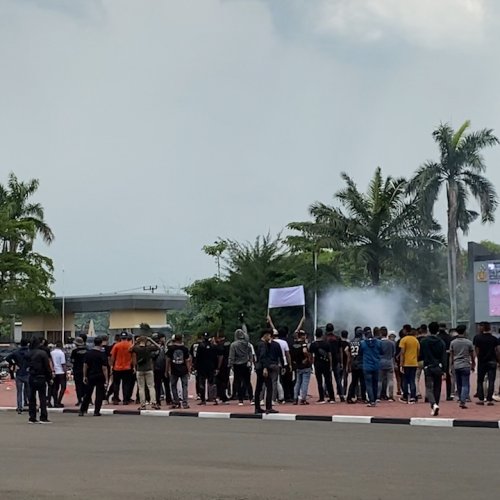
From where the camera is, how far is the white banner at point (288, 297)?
35.1m

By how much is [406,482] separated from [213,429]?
7273 mm

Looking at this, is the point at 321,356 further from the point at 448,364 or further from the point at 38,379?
the point at 38,379

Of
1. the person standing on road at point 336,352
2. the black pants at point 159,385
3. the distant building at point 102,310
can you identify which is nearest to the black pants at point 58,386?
the black pants at point 159,385

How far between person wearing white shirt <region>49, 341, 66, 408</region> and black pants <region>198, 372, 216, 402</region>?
3423mm

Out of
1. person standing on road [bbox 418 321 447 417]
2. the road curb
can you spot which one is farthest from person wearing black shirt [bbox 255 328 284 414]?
person standing on road [bbox 418 321 447 417]

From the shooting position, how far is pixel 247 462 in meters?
11.8

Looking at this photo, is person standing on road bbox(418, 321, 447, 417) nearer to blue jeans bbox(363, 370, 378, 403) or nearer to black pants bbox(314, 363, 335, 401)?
blue jeans bbox(363, 370, 378, 403)

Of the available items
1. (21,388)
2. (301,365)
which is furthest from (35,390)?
(301,365)

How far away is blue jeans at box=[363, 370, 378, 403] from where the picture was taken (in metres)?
20.5

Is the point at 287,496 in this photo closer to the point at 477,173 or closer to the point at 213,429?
the point at 213,429

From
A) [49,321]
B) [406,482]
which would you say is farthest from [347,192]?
[406,482]

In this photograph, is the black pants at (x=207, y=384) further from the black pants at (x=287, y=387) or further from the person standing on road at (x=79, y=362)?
the person standing on road at (x=79, y=362)

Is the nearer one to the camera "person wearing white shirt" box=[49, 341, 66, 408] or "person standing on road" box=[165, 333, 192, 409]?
"person standing on road" box=[165, 333, 192, 409]

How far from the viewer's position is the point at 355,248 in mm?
52156
